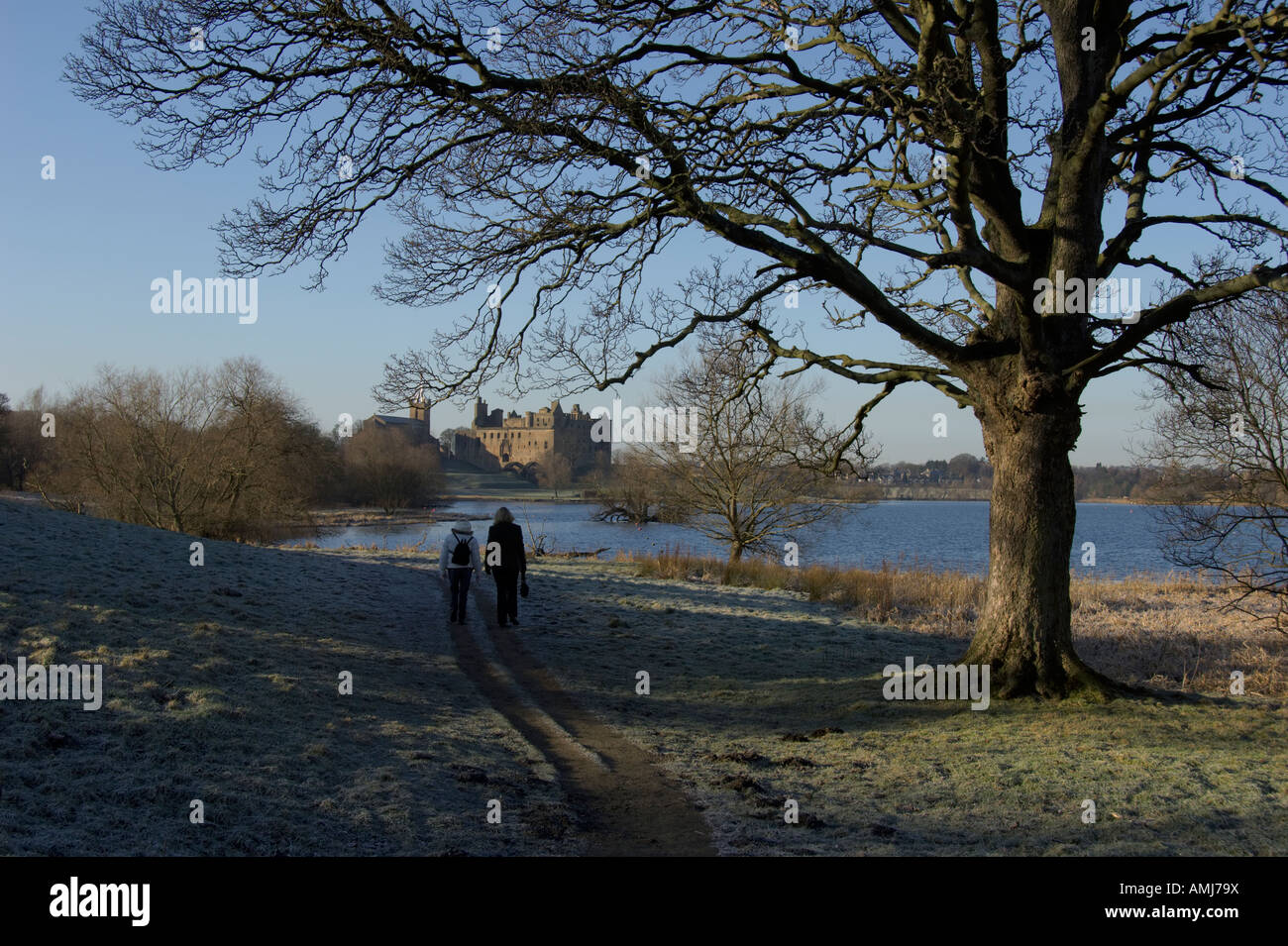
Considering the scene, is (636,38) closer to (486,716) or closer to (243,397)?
(486,716)

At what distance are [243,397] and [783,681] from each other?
26329 millimetres

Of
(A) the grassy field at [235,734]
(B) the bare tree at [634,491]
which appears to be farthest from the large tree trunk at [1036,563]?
(B) the bare tree at [634,491]

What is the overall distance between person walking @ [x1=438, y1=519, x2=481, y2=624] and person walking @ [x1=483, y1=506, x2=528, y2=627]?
0.29 m

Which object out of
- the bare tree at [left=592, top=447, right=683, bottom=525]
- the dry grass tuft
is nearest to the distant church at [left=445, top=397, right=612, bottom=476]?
the bare tree at [left=592, top=447, right=683, bottom=525]

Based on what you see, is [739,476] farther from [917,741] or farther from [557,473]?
[557,473]

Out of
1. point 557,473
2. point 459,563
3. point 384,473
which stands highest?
point 557,473

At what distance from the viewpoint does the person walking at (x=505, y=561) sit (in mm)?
14266

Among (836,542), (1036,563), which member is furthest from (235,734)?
(836,542)

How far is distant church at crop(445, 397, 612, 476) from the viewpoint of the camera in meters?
109

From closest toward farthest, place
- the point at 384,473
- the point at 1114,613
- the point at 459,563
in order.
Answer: the point at 459,563
the point at 1114,613
the point at 384,473

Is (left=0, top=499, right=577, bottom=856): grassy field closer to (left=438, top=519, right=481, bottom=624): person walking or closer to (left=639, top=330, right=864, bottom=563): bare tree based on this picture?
(left=438, top=519, right=481, bottom=624): person walking

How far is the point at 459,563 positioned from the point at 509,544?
93 cm

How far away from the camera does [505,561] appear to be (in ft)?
47.0

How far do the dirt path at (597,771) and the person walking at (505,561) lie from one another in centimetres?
212
